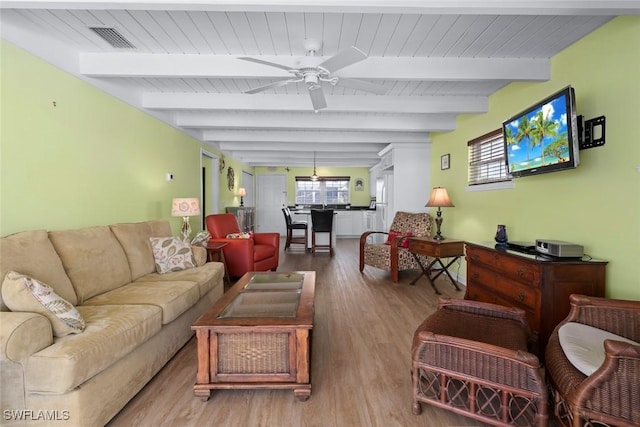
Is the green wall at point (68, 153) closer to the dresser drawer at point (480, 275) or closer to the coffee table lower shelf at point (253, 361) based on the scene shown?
the coffee table lower shelf at point (253, 361)

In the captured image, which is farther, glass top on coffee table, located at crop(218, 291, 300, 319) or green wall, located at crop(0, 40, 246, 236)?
green wall, located at crop(0, 40, 246, 236)

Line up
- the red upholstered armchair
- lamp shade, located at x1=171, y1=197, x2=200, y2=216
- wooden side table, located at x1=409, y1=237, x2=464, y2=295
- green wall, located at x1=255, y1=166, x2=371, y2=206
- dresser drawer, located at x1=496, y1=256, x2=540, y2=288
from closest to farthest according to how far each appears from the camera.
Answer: dresser drawer, located at x1=496, y1=256, x2=540, y2=288, wooden side table, located at x1=409, y1=237, x2=464, y2=295, lamp shade, located at x1=171, y1=197, x2=200, y2=216, the red upholstered armchair, green wall, located at x1=255, y1=166, x2=371, y2=206

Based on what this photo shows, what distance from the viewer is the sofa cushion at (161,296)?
81.7 inches

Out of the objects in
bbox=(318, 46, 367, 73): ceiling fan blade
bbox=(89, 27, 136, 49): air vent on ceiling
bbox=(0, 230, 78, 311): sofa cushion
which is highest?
bbox=(89, 27, 136, 49): air vent on ceiling

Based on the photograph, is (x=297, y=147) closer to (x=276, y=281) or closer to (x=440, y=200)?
(x=440, y=200)

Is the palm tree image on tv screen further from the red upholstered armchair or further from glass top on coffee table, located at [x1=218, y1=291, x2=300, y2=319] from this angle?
the red upholstered armchair

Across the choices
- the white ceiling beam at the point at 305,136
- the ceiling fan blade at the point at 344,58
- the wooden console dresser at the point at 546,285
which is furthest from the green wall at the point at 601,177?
the white ceiling beam at the point at 305,136

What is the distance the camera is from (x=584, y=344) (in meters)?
1.47

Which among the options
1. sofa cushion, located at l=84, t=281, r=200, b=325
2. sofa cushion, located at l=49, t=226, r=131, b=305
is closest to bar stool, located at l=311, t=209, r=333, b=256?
sofa cushion, located at l=84, t=281, r=200, b=325

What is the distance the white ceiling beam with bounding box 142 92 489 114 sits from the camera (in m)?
3.57

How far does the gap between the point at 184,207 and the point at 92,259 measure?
1.62 metres

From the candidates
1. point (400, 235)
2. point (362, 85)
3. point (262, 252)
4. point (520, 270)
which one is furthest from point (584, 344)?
point (262, 252)

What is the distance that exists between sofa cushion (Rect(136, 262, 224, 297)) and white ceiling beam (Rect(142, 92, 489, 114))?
6.31 ft

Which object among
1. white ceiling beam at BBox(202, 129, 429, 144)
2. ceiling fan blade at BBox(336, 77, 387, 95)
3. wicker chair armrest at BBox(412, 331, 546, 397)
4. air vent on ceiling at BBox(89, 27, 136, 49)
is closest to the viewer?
wicker chair armrest at BBox(412, 331, 546, 397)
